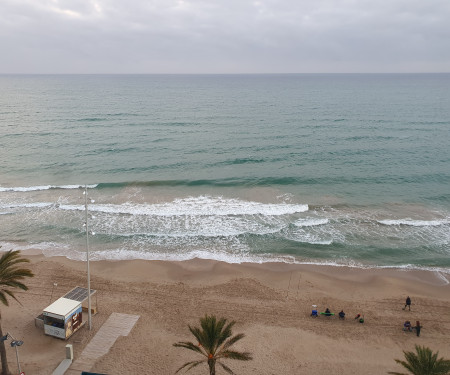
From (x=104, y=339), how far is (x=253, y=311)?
28.5 ft

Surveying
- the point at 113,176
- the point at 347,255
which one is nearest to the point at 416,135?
the point at 347,255

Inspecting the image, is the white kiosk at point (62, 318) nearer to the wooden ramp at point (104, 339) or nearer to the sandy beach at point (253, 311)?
the sandy beach at point (253, 311)

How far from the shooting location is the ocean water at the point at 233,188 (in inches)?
1172

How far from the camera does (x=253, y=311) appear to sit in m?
21.6

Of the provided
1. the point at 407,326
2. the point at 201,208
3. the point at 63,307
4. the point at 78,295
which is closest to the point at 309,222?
the point at 201,208

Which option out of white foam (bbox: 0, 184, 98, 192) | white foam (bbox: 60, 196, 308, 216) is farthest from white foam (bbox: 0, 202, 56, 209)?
white foam (bbox: 0, 184, 98, 192)

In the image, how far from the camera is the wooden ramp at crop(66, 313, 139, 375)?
56.3ft

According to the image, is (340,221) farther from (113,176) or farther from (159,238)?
(113,176)

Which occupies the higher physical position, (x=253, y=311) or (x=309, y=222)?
Result: (x=309, y=222)

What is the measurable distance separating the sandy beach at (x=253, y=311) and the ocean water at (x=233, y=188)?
2.20 metres

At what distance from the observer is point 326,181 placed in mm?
42781

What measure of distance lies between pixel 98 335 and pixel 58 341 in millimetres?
2040

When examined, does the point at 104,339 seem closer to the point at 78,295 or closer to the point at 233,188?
the point at 78,295

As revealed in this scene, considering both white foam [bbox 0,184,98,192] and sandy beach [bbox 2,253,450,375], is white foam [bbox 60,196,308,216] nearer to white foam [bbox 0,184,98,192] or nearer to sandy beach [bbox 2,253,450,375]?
white foam [bbox 0,184,98,192]
